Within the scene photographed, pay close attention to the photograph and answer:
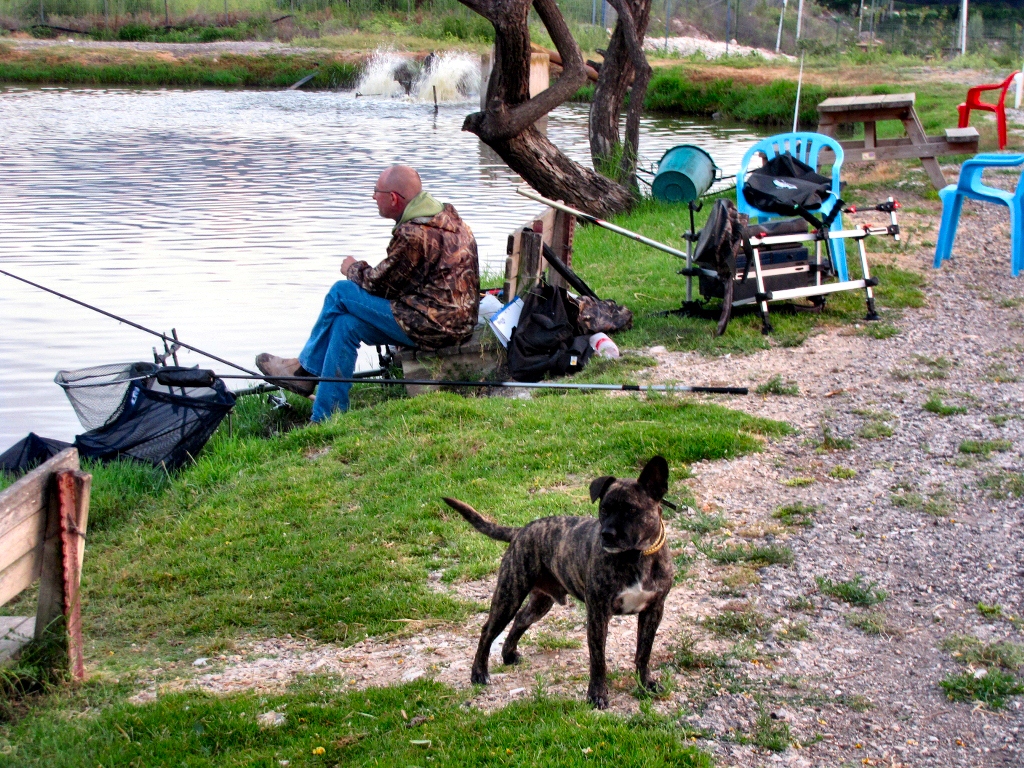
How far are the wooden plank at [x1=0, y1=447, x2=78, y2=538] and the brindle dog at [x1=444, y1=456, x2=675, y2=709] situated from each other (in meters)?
1.43

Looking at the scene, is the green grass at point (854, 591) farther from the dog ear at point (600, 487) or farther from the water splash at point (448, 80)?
the water splash at point (448, 80)

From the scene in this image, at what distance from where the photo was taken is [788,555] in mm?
4613

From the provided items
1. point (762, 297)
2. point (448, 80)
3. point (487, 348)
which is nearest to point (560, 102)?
point (762, 297)

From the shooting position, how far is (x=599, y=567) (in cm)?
341

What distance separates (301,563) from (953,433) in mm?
3423

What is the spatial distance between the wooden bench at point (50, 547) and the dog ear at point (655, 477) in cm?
197

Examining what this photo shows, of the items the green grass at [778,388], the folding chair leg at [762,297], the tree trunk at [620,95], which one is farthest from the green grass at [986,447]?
the tree trunk at [620,95]

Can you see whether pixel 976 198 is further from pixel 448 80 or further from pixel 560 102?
pixel 448 80

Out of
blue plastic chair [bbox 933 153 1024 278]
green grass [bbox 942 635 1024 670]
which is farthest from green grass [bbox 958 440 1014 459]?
blue plastic chair [bbox 933 153 1024 278]

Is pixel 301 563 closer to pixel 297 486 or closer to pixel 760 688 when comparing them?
pixel 297 486

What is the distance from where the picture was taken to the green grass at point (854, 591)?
4195 mm

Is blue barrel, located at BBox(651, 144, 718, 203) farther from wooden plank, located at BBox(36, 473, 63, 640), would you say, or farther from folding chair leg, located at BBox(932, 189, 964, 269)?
wooden plank, located at BBox(36, 473, 63, 640)

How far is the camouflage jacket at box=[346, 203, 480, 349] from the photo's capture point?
7523mm

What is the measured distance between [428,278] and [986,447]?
3.72 meters
